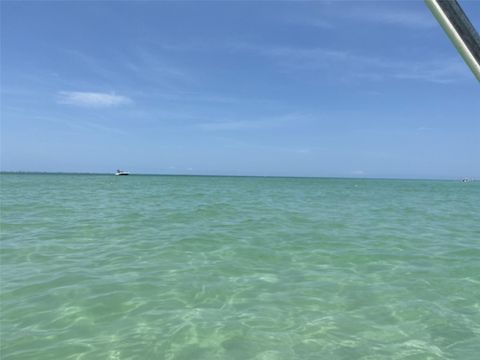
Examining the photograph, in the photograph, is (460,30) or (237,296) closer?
(460,30)

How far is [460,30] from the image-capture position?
55.3 inches

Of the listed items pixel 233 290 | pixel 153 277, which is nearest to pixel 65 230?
pixel 153 277

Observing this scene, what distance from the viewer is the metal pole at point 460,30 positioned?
4.51 feet

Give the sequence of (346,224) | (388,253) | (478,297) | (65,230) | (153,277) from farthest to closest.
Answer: (346,224) → (65,230) → (388,253) → (153,277) → (478,297)

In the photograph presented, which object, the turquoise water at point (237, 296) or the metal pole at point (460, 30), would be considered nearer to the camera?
the metal pole at point (460, 30)

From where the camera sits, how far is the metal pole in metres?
1.38

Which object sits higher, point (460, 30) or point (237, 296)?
point (460, 30)

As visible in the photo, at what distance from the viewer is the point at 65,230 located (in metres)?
12.6

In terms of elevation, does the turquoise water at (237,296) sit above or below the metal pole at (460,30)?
below

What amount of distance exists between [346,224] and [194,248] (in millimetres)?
7688

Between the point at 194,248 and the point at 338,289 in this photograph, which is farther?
the point at 194,248

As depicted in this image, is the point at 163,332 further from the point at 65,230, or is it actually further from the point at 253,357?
the point at 65,230

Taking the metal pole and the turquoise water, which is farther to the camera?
the turquoise water

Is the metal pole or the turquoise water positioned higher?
the metal pole
